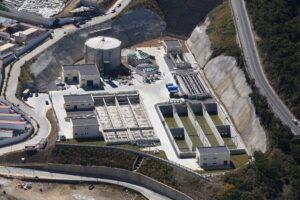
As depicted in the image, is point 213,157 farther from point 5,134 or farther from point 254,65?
point 5,134

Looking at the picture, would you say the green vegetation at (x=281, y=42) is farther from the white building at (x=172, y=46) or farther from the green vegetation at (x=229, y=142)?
the white building at (x=172, y=46)

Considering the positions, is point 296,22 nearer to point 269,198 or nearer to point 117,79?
point 117,79

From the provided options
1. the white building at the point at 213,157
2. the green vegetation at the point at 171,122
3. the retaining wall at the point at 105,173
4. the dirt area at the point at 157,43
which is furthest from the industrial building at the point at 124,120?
the dirt area at the point at 157,43

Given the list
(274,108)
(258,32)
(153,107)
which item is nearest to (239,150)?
(274,108)

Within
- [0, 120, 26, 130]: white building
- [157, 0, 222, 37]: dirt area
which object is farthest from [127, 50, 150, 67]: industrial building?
[0, 120, 26, 130]: white building

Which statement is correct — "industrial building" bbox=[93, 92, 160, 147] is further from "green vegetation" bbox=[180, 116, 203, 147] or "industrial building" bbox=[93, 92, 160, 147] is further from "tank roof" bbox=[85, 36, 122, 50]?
"tank roof" bbox=[85, 36, 122, 50]

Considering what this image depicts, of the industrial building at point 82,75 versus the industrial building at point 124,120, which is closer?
the industrial building at point 124,120
